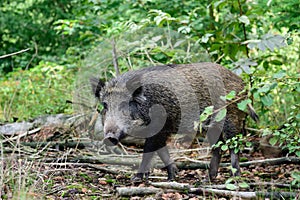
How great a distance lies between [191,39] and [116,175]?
2.31 metres

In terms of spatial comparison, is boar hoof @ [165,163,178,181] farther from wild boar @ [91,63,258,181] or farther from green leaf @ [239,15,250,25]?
green leaf @ [239,15,250,25]

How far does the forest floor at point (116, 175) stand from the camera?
144 inches

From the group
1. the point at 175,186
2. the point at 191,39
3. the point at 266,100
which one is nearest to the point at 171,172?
the point at 175,186

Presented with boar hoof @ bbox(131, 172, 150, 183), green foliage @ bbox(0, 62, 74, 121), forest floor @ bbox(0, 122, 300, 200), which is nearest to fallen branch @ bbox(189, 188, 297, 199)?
forest floor @ bbox(0, 122, 300, 200)

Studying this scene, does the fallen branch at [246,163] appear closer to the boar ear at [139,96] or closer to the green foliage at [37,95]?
the boar ear at [139,96]

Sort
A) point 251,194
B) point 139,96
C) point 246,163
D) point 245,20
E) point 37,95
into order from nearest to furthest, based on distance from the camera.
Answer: point 251,194, point 139,96, point 246,163, point 245,20, point 37,95

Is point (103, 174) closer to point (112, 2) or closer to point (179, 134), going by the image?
point (179, 134)

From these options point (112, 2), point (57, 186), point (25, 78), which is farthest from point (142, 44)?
point (25, 78)

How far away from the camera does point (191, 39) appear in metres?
6.42

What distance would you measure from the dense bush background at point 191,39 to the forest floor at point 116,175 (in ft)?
1.44

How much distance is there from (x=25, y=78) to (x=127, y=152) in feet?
15.8

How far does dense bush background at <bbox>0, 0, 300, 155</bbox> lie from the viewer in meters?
4.41

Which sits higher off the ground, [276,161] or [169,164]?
[169,164]

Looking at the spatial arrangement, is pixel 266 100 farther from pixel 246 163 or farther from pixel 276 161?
pixel 246 163
